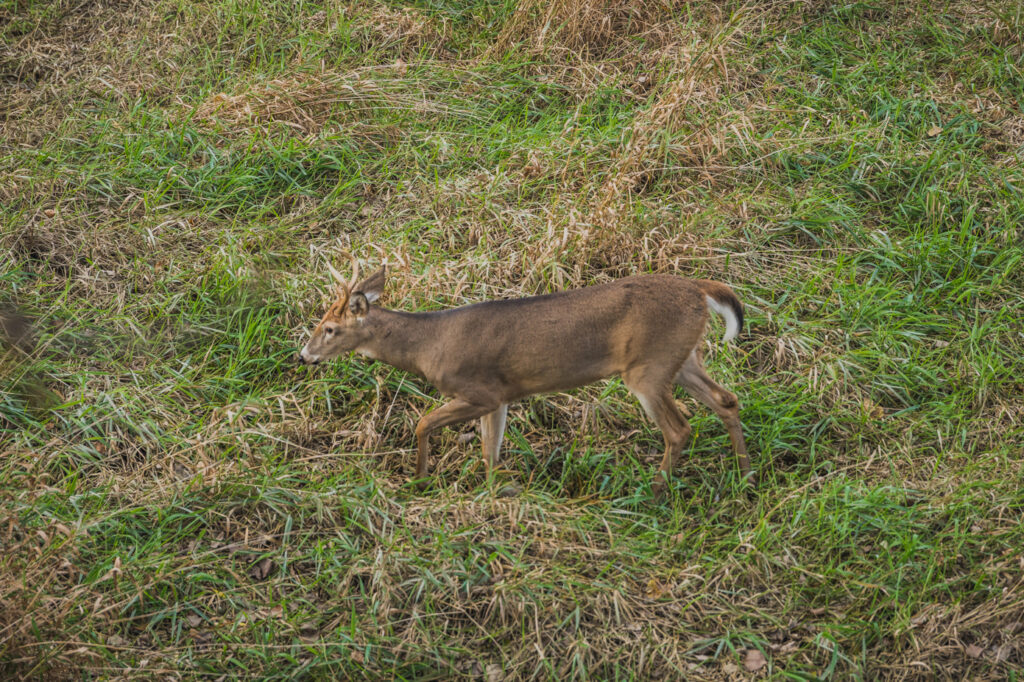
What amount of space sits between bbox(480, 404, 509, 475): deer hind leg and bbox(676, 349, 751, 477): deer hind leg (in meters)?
0.83

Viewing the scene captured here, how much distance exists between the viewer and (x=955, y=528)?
14.6ft

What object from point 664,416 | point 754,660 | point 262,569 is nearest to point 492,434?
point 664,416

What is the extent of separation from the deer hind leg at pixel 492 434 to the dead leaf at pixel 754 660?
1.42 m

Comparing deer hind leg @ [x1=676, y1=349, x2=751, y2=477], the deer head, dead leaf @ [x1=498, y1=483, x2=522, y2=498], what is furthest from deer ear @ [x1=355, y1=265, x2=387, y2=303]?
deer hind leg @ [x1=676, y1=349, x2=751, y2=477]

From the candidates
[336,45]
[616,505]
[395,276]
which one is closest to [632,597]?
[616,505]

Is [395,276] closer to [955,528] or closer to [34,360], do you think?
[34,360]

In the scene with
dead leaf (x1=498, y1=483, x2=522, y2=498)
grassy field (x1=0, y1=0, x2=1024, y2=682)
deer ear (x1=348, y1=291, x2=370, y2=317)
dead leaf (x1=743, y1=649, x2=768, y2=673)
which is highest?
deer ear (x1=348, y1=291, x2=370, y2=317)

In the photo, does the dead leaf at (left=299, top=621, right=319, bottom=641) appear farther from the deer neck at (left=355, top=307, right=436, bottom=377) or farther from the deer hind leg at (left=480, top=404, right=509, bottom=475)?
the deer neck at (left=355, top=307, right=436, bottom=377)

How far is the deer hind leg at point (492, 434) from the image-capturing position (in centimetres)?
495

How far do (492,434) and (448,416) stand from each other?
235mm

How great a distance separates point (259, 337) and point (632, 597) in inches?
96.5

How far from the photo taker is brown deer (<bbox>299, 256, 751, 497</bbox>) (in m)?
4.79

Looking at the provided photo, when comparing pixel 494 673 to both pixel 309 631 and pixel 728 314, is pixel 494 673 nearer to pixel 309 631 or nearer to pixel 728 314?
pixel 309 631

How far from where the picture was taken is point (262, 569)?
4461 millimetres
